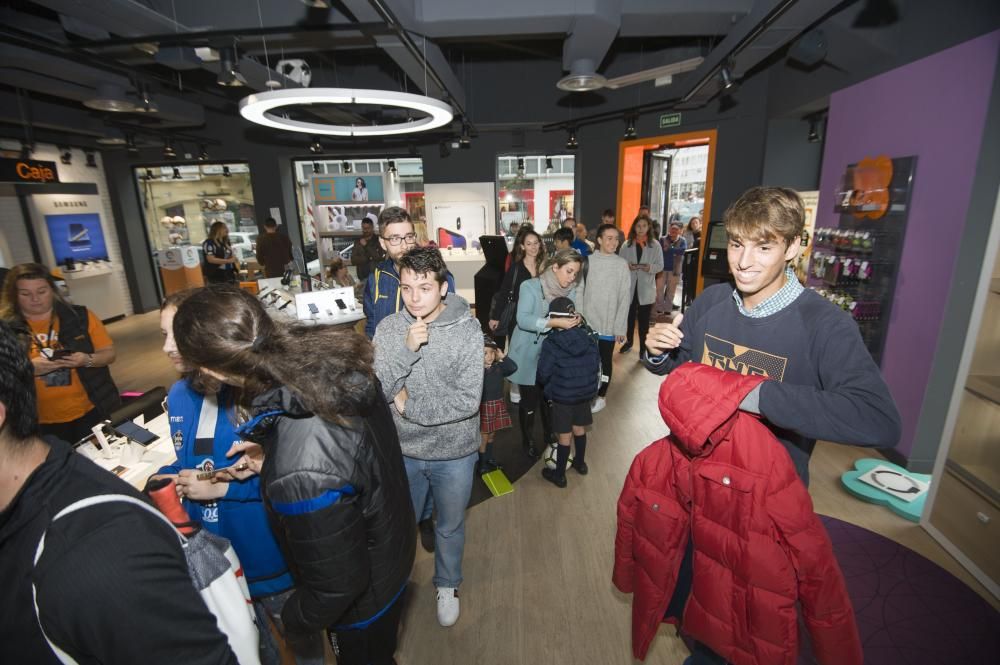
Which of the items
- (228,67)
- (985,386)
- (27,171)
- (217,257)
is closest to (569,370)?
(985,386)

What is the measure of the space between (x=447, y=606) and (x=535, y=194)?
34.8ft

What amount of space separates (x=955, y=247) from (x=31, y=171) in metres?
12.5

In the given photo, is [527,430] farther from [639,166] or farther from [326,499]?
[639,166]

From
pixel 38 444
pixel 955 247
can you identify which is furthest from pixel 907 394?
pixel 38 444

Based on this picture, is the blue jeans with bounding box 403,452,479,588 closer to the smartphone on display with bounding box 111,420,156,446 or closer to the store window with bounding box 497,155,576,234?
the smartphone on display with bounding box 111,420,156,446

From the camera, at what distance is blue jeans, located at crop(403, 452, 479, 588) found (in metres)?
2.14

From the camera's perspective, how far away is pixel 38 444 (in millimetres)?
903

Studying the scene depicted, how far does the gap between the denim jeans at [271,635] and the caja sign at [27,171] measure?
388 inches

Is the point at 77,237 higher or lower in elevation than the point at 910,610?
higher

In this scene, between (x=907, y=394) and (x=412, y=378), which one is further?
(x=907, y=394)

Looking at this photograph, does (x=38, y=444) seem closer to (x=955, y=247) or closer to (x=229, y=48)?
(x=955, y=247)

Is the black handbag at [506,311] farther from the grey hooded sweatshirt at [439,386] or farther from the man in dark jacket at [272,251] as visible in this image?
the man in dark jacket at [272,251]

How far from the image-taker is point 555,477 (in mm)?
3541

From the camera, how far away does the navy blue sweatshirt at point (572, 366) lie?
312 centimetres
